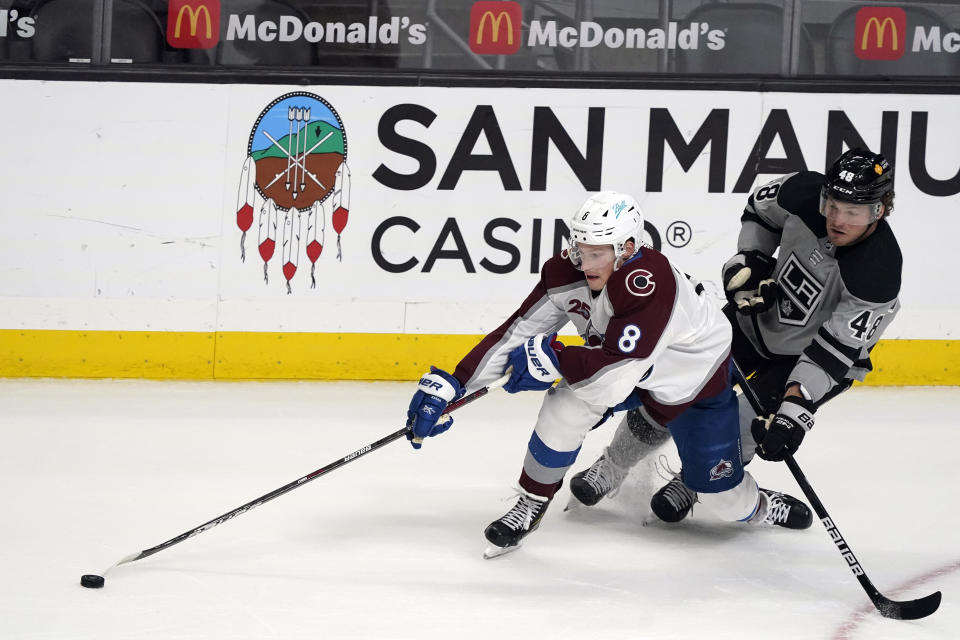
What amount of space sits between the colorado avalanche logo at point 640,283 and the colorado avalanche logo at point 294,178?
2.39m

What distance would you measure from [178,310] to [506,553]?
244cm

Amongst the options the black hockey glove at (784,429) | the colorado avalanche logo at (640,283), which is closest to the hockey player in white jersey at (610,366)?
the colorado avalanche logo at (640,283)

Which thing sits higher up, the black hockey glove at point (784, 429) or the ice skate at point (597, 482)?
the black hockey glove at point (784, 429)

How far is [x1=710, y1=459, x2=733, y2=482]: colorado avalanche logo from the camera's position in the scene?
2.87m

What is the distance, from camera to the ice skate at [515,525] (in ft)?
9.07

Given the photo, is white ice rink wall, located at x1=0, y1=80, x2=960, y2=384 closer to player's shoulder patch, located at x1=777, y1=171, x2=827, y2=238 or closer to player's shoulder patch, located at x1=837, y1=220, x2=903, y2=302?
player's shoulder patch, located at x1=777, y1=171, x2=827, y2=238

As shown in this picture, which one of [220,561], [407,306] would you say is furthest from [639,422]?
[407,306]

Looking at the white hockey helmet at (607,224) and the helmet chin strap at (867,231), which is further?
the helmet chin strap at (867,231)

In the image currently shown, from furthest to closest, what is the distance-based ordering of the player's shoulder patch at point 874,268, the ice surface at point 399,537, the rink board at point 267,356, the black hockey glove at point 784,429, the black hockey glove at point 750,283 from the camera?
1. the rink board at point 267,356
2. the black hockey glove at point 750,283
3. the player's shoulder patch at point 874,268
4. the black hockey glove at point 784,429
5. the ice surface at point 399,537

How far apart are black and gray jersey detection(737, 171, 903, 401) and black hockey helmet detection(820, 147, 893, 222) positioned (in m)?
0.14

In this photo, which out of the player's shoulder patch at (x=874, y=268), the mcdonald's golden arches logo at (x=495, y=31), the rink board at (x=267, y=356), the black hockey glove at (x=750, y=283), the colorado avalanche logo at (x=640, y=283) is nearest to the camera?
the colorado avalanche logo at (x=640, y=283)

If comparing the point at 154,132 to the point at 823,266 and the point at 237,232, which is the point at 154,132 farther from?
the point at 823,266

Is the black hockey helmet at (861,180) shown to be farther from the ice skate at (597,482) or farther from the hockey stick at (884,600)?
the ice skate at (597,482)

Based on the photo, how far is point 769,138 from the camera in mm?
4805
